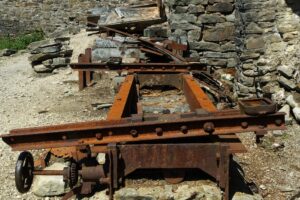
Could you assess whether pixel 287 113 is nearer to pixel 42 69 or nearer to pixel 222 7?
pixel 222 7

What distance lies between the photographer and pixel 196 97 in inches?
172

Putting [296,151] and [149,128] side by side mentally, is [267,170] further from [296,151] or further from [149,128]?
[149,128]

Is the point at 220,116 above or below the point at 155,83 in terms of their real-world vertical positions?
above

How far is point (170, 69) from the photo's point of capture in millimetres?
6086

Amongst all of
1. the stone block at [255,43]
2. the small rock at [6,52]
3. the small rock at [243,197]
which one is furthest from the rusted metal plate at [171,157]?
the small rock at [6,52]

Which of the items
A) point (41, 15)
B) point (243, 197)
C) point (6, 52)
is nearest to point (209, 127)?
point (243, 197)

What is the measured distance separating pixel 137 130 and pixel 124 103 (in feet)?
3.41

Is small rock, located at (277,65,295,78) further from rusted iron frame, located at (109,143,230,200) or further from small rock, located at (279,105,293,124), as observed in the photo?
rusted iron frame, located at (109,143,230,200)

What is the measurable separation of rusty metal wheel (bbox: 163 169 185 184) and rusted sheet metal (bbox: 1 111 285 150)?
0.35 m

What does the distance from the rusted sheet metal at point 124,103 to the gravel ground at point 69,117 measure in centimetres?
67

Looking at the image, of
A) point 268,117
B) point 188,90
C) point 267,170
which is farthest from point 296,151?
point 268,117

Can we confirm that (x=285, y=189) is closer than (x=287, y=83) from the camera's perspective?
Yes

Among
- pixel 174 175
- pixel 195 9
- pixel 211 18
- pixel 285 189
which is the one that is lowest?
pixel 285 189

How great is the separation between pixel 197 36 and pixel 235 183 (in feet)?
13.7
